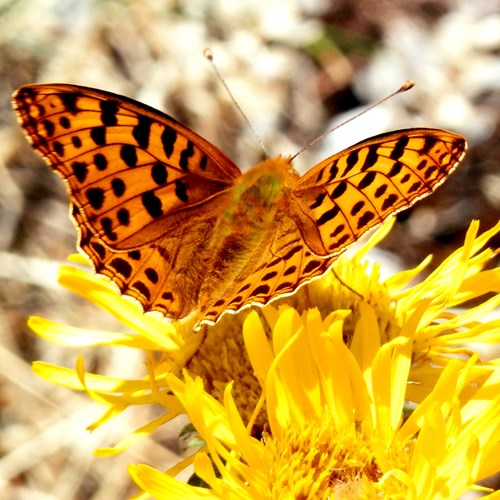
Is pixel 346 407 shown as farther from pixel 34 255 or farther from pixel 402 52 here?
pixel 402 52

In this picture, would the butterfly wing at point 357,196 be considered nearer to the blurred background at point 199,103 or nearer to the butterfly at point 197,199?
the butterfly at point 197,199

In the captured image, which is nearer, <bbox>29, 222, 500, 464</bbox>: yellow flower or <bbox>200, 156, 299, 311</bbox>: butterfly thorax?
<bbox>29, 222, 500, 464</bbox>: yellow flower

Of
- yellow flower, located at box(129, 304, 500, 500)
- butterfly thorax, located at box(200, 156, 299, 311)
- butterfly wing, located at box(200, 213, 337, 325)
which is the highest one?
butterfly thorax, located at box(200, 156, 299, 311)

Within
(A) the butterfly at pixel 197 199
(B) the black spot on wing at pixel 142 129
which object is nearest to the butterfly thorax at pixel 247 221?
(A) the butterfly at pixel 197 199

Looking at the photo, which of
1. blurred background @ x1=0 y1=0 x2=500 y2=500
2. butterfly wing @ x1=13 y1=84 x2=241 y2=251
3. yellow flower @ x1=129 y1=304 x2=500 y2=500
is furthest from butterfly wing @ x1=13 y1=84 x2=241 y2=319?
blurred background @ x1=0 y1=0 x2=500 y2=500

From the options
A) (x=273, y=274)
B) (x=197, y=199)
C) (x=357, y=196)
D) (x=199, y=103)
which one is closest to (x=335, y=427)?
(x=273, y=274)

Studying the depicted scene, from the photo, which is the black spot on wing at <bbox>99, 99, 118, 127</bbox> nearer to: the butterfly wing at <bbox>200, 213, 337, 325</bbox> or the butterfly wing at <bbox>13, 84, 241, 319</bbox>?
the butterfly wing at <bbox>13, 84, 241, 319</bbox>

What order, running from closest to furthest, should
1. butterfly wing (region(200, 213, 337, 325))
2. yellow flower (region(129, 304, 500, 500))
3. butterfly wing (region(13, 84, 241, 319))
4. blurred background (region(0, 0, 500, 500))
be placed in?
yellow flower (region(129, 304, 500, 500))
butterfly wing (region(200, 213, 337, 325))
butterfly wing (region(13, 84, 241, 319))
blurred background (region(0, 0, 500, 500))
